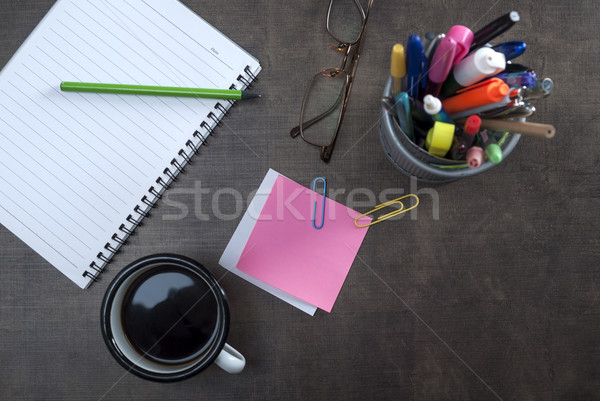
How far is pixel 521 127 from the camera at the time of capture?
0.47 metres

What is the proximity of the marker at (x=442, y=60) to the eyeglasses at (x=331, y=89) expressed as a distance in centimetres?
20

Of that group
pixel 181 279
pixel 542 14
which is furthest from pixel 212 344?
pixel 542 14

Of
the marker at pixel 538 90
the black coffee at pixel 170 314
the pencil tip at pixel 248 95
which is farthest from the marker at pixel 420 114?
the black coffee at pixel 170 314

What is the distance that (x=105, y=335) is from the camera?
1.79 feet

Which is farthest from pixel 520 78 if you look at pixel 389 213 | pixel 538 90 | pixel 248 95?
pixel 248 95

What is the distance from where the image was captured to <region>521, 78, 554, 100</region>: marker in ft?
1.56

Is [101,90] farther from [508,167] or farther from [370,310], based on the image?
[508,167]

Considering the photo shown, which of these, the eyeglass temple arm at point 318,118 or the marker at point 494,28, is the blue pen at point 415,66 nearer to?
the marker at point 494,28

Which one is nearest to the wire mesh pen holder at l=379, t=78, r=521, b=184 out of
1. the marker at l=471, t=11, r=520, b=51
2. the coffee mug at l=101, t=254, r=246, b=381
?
the marker at l=471, t=11, r=520, b=51

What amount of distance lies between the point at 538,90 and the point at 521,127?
0.06 meters

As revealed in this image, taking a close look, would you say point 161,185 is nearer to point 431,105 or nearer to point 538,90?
point 431,105

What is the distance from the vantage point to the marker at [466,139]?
0.48 m

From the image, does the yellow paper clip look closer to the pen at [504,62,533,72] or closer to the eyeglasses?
the eyeglasses

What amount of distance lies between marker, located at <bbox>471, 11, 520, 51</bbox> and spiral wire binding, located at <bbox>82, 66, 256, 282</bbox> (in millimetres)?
346
